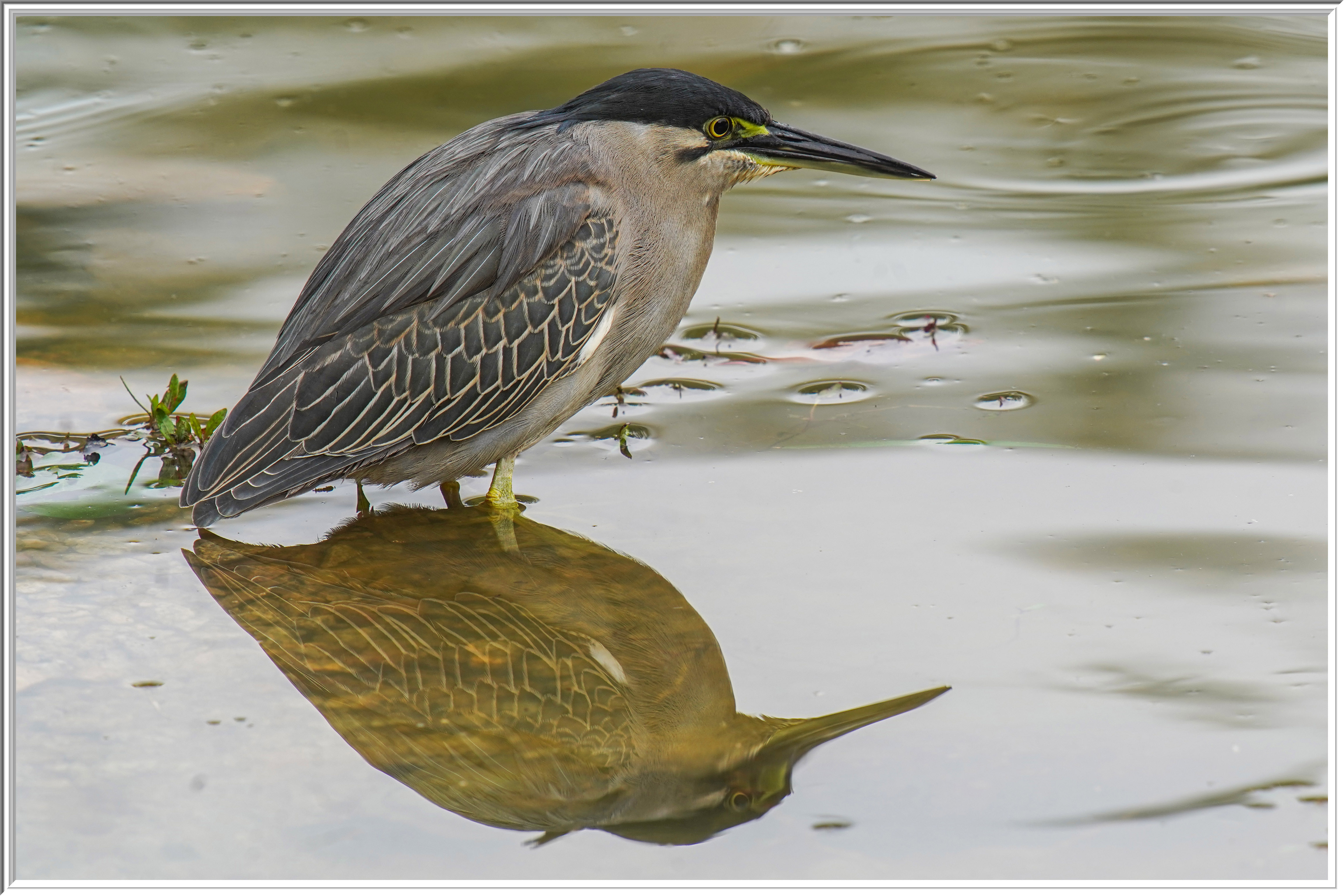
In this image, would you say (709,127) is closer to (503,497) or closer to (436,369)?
(436,369)

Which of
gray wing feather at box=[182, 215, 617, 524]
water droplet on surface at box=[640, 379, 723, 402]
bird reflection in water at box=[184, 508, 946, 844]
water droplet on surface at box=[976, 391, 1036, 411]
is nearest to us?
bird reflection in water at box=[184, 508, 946, 844]

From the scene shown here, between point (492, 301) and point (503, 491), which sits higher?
point (492, 301)

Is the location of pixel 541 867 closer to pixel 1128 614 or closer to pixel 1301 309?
pixel 1128 614

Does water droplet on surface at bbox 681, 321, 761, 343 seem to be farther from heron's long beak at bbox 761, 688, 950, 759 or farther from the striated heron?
heron's long beak at bbox 761, 688, 950, 759

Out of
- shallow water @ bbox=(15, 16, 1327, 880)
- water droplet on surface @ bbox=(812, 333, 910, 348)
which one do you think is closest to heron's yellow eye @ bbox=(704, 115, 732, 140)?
shallow water @ bbox=(15, 16, 1327, 880)

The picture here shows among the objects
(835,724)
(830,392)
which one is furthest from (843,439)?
(835,724)

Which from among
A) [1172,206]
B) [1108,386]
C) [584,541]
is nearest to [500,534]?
[584,541]

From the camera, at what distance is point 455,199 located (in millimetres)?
4695

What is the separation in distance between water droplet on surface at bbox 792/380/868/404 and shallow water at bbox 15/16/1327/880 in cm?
2

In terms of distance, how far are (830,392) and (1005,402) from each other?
67cm

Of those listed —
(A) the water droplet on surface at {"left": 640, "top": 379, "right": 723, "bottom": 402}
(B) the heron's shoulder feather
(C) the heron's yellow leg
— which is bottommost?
(C) the heron's yellow leg

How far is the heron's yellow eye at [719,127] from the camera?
4812mm

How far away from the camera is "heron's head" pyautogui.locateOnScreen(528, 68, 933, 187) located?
4742mm

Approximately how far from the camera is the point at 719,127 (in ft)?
15.9
